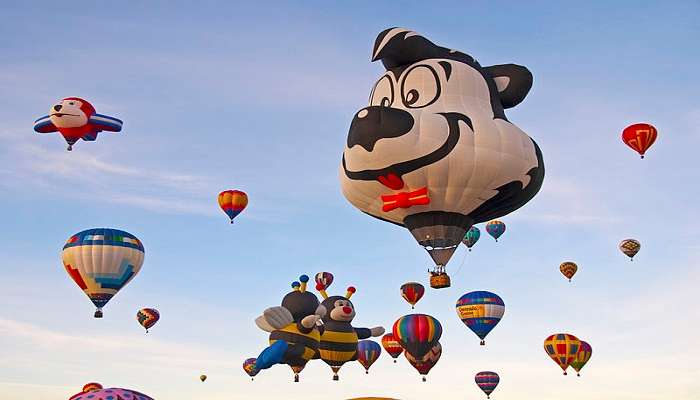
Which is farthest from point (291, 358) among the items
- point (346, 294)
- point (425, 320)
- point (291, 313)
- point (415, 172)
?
point (415, 172)

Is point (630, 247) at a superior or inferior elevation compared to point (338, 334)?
superior

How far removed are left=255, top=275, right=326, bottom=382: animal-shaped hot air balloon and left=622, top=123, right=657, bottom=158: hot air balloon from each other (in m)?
11.0

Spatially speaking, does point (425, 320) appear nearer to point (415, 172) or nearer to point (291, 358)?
point (291, 358)

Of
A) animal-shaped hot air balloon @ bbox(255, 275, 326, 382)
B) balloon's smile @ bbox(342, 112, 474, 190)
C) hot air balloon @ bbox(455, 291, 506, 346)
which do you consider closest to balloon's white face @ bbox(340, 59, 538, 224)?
balloon's smile @ bbox(342, 112, 474, 190)

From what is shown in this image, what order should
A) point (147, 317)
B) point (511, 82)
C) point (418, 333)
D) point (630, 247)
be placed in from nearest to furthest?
1. point (511, 82)
2. point (418, 333)
3. point (147, 317)
4. point (630, 247)

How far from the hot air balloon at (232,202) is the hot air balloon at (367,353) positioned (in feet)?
19.2

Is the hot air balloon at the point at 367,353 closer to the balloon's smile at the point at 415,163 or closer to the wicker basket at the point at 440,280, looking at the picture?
the wicker basket at the point at 440,280

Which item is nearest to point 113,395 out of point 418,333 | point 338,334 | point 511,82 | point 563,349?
point 338,334

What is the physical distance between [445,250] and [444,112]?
3.36 m

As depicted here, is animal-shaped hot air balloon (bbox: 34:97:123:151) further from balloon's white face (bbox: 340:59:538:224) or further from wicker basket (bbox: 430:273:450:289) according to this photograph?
wicker basket (bbox: 430:273:450:289)

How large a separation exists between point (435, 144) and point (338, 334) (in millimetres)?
7897

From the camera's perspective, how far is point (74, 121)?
25.1m

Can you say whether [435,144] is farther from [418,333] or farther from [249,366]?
[249,366]

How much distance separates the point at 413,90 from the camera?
21.2 metres
